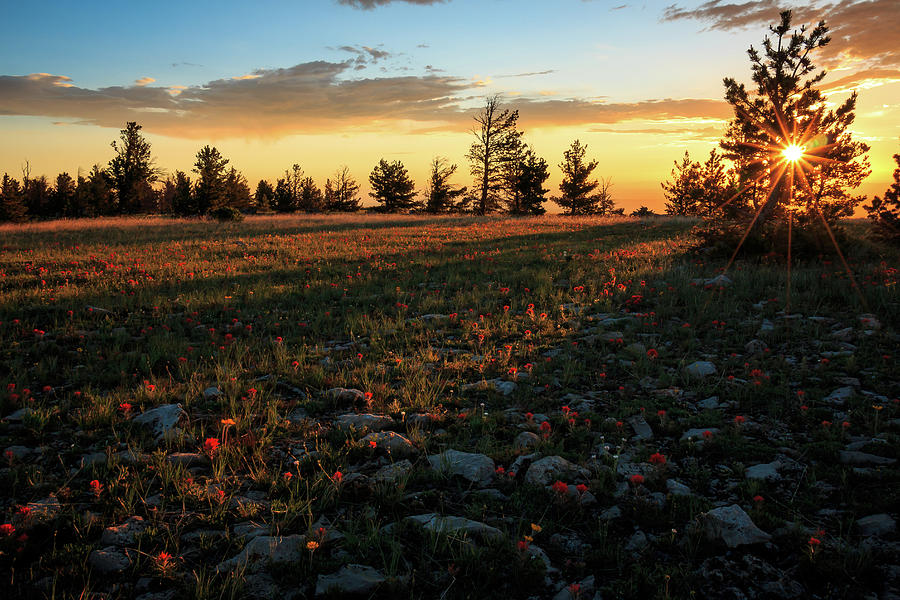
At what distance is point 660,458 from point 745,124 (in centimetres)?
1983

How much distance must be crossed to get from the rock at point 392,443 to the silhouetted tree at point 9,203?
222ft

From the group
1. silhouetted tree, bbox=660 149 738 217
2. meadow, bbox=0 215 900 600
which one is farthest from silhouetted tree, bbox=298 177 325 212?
meadow, bbox=0 215 900 600

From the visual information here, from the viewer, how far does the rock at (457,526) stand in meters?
2.91

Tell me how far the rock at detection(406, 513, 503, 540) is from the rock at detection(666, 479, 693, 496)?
1.33 m

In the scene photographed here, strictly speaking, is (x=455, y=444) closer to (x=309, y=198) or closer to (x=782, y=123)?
(x=782, y=123)

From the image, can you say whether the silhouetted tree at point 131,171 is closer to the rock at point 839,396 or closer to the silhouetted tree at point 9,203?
the silhouetted tree at point 9,203

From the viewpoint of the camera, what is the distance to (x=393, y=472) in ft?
11.8

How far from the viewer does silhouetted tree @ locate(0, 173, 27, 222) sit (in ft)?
175

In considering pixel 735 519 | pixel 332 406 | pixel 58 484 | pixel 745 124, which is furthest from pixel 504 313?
pixel 745 124

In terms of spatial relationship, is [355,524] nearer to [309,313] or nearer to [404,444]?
[404,444]

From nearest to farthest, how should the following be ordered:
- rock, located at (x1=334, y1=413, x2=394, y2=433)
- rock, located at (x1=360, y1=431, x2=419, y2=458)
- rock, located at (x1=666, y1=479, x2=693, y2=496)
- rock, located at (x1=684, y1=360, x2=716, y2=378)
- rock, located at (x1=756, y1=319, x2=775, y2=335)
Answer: rock, located at (x1=666, y1=479, x2=693, y2=496) → rock, located at (x1=360, y1=431, x2=419, y2=458) → rock, located at (x1=334, y1=413, x2=394, y2=433) → rock, located at (x1=684, y1=360, x2=716, y2=378) → rock, located at (x1=756, y1=319, x2=775, y2=335)

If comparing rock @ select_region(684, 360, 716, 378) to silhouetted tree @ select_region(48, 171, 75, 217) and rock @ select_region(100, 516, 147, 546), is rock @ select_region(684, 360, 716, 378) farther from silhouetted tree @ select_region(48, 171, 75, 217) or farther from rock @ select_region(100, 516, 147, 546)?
silhouetted tree @ select_region(48, 171, 75, 217)

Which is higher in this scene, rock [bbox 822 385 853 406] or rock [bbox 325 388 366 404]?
rock [bbox 822 385 853 406]

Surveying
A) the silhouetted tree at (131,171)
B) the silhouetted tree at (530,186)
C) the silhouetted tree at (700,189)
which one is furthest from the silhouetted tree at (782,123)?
the silhouetted tree at (131,171)
